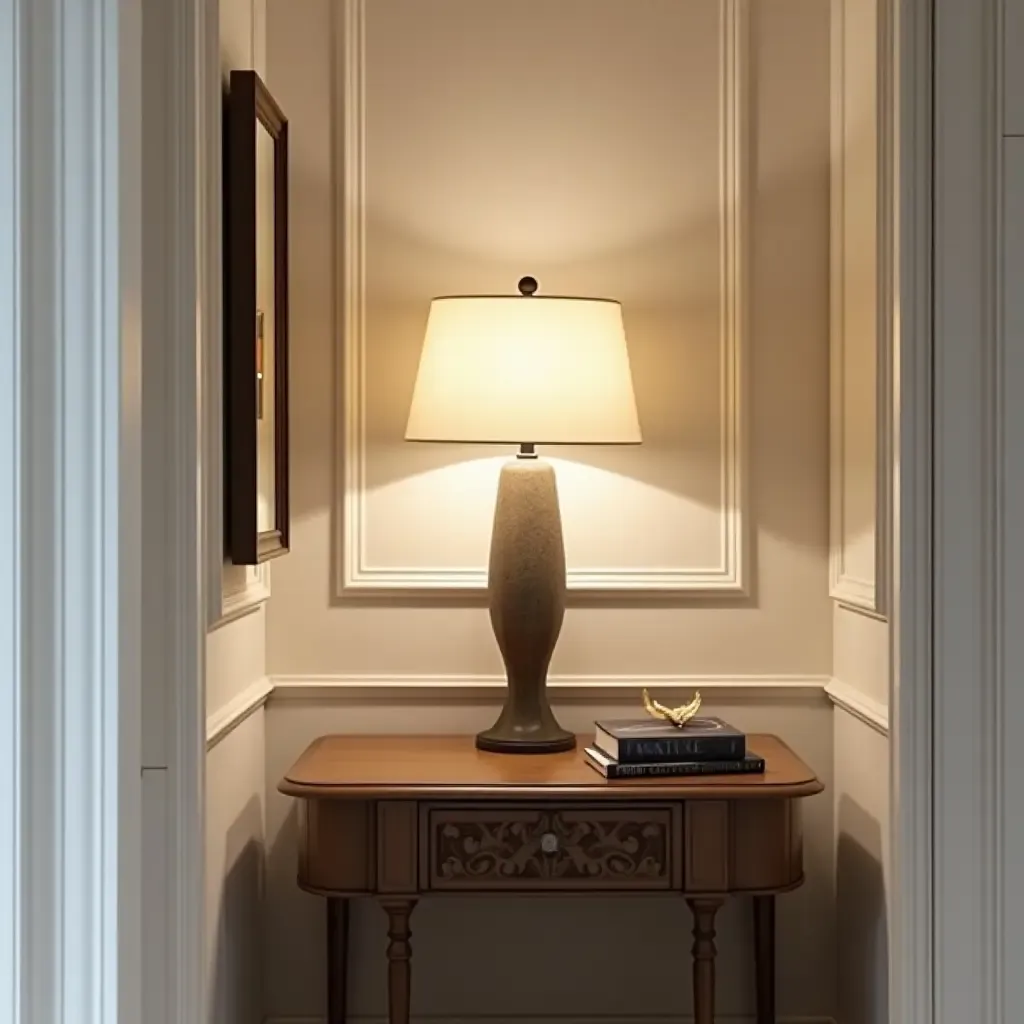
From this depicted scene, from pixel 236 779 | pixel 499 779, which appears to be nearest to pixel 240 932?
pixel 236 779

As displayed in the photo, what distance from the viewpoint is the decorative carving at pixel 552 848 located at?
2.46 meters

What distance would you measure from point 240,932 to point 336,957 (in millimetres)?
194

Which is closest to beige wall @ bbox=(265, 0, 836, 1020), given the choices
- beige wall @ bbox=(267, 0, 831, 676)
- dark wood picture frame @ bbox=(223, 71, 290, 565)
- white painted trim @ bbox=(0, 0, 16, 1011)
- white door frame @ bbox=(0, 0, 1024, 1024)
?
beige wall @ bbox=(267, 0, 831, 676)

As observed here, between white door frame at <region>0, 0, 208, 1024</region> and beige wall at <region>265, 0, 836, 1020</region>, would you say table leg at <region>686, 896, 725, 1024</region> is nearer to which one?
beige wall at <region>265, 0, 836, 1020</region>

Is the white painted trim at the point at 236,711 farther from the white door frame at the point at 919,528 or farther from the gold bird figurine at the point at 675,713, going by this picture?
the gold bird figurine at the point at 675,713

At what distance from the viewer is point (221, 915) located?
251cm

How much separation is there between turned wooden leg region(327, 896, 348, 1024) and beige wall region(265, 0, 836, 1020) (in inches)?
5.2

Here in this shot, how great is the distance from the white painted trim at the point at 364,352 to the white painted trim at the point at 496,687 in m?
0.16

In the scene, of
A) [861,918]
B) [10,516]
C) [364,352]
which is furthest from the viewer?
[364,352]

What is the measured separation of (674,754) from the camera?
2.53m

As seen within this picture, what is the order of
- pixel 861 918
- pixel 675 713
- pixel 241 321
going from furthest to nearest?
pixel 861 918 → pixel 675 713 → pixel 241 321

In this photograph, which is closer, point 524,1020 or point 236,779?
point 236,779

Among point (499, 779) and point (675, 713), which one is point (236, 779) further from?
point (675, 713)

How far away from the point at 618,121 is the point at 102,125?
1.75m
